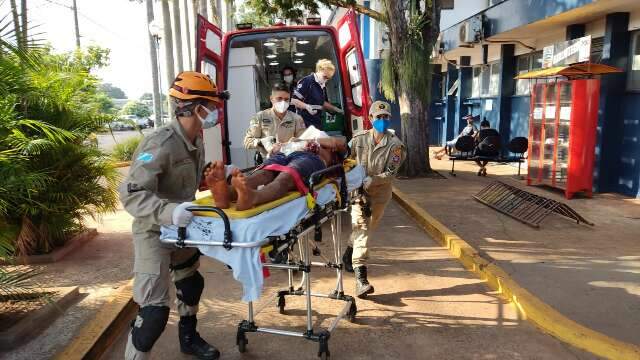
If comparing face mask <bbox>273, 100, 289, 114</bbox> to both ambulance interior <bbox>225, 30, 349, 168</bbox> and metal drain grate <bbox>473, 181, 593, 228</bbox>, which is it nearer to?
ambulance interior <bbox>225, 30, 349, 168</bbox>

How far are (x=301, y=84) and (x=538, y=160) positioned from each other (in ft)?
16.5

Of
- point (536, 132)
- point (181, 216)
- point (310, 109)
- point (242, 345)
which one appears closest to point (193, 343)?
point (242, 345)

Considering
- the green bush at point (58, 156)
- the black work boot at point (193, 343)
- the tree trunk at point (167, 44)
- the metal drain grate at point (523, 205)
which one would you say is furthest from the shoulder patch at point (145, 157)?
the tree trunk at point (167, 44)

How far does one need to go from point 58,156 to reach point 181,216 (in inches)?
132

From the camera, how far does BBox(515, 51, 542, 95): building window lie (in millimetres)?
11408

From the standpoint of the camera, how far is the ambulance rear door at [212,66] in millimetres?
6051

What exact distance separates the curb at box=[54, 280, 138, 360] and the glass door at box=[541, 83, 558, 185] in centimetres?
715

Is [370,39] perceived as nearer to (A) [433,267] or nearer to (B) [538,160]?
(B) [538,160]

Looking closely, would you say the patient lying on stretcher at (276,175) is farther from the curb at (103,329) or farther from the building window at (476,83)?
the building window at (476,83)

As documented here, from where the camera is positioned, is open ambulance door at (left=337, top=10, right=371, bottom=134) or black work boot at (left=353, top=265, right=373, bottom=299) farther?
open ambulance door at (left=337, top=10, right=371, bottom=134)

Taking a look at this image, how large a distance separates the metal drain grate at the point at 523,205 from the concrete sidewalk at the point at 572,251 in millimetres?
95

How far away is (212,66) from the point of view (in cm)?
645

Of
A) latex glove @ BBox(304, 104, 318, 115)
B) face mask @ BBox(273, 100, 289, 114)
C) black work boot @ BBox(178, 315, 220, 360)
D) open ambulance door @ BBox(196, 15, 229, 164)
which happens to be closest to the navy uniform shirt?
latex glove @ BBox(304, 104, 318, 115)

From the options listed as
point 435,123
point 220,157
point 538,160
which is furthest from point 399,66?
point 435,123
